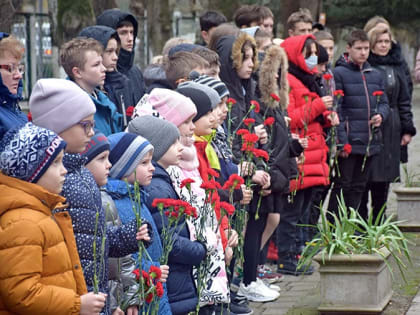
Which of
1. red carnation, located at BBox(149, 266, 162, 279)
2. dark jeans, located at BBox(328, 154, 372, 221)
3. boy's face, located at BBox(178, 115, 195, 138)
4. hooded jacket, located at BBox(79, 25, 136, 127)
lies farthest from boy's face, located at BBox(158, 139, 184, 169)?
dark jeans, located at BBox(328, 154, 372, 221)

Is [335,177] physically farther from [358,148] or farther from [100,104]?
Result: [100,104]

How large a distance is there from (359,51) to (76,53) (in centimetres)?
450

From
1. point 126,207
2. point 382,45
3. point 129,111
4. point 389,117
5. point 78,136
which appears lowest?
point 389,117

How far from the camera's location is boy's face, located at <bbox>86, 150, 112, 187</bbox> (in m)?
4.49

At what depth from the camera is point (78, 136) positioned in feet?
14.5

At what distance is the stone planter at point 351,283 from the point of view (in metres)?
6.57

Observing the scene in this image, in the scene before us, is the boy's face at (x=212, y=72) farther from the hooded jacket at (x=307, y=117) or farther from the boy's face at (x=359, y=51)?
the boy's face at (x=359, y=51)

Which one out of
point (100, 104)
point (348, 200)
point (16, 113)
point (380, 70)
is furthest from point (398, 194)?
point (16, 113)

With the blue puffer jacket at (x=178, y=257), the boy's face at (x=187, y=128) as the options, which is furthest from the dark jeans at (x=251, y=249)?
the blue puffer jacket at (x=178, y=257)

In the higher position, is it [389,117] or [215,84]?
[215,84]

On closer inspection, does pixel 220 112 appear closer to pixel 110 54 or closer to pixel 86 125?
pixel 110 54

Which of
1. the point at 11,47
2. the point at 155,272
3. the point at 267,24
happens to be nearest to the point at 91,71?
the point at 11,47

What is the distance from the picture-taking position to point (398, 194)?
A: 10.0m

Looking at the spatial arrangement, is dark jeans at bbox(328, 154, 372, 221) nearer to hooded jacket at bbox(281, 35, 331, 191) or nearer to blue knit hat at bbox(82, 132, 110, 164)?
hooded jacket at bbox(281, 35, 331, 191)
